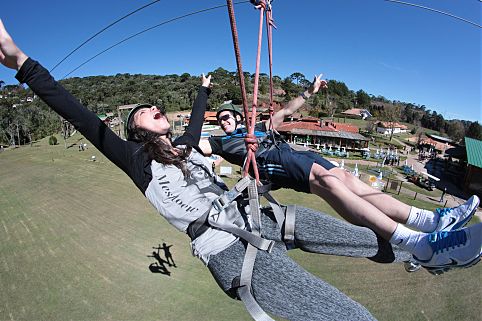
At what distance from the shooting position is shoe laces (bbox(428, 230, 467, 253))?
4.99ft

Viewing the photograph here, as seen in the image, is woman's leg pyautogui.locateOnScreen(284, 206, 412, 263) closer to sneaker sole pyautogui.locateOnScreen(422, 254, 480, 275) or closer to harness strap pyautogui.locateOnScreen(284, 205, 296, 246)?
harness strap pyautogui.locateOnScreen(284, 205, 296, 246)

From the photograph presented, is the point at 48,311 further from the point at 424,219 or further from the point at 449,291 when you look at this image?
the point at 449,291

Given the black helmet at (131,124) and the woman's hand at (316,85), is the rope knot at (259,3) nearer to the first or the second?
the black helmet at (131,124)

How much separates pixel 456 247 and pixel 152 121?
1.86 meters

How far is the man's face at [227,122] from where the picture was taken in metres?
3.00

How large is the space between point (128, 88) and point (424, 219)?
71973mm

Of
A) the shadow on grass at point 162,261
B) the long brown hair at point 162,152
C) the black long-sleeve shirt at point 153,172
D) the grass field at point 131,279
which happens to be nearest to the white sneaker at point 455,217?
the black long-sleeve shirt at point 153,172

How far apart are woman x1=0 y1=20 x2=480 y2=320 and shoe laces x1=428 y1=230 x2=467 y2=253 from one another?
264 millimetres

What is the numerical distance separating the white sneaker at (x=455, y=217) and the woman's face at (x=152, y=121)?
1851 mm

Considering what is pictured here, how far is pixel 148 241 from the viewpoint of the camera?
8.57 meters

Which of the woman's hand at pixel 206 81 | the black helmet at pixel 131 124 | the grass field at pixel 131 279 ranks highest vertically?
the woman's hand at pixel 206 81

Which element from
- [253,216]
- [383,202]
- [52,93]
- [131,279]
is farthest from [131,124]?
[131,279]

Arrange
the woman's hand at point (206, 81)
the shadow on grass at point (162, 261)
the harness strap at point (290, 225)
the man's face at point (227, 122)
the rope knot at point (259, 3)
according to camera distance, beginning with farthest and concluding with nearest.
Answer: the shadow on grass at point (162, 261) → the man's face at point (227, 122) → the woman's hand at point (206, 81) → the rope knot at point (259, 3) → the harness strap at point (290, 225)

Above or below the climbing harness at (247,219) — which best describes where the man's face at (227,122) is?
above
